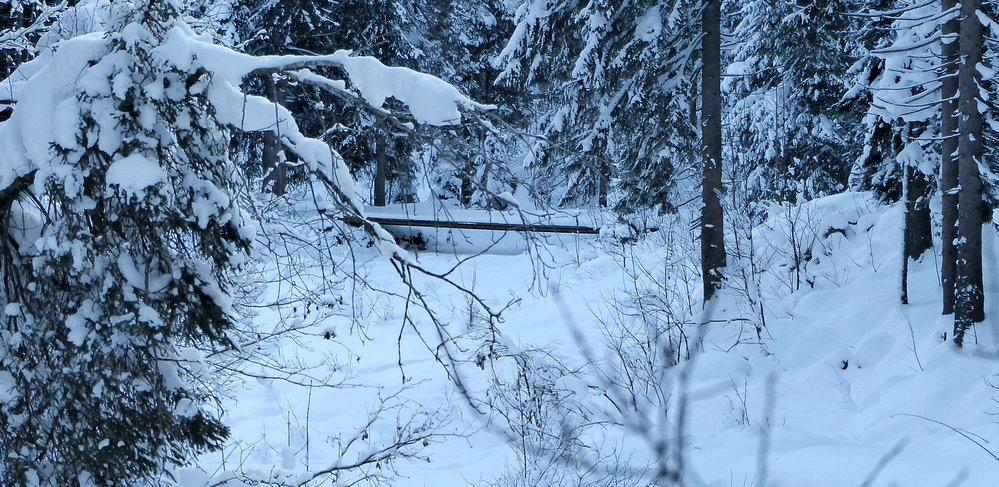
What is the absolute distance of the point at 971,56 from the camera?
28.6 ft

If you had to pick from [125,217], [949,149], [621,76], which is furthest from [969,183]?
[125,217]

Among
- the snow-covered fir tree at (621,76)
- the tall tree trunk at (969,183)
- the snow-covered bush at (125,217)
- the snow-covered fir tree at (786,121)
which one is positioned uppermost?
the snow-covered fir tree at (786,121)

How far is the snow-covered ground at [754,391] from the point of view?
7.30 m

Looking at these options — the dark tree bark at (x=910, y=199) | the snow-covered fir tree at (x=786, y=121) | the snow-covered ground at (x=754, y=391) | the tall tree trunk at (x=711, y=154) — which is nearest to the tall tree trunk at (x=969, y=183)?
the snow-covered ground at (x=754, y=391)

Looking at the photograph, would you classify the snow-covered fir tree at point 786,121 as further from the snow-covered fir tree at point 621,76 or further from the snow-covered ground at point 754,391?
Result: the snow-covered fir tree at point 621,76

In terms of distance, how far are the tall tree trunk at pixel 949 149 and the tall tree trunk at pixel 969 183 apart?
0.13 m

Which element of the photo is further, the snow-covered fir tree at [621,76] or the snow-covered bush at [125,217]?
the snow-covered fir tree at [621,76]

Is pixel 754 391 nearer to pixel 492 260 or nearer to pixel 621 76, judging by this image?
pixel 621 76

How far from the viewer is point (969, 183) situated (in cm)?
887

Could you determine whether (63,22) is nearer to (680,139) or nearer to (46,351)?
(46,351)

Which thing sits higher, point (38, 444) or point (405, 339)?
point (405, 339)

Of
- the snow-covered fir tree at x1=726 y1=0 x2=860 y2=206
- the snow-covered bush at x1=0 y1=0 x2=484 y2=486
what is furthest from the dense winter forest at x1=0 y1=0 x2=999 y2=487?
the snow-covered fir tree at x1=726 y1=0 x2=860 y2=206

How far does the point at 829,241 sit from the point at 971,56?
489cm

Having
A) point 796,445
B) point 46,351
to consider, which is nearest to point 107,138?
point 46,351
